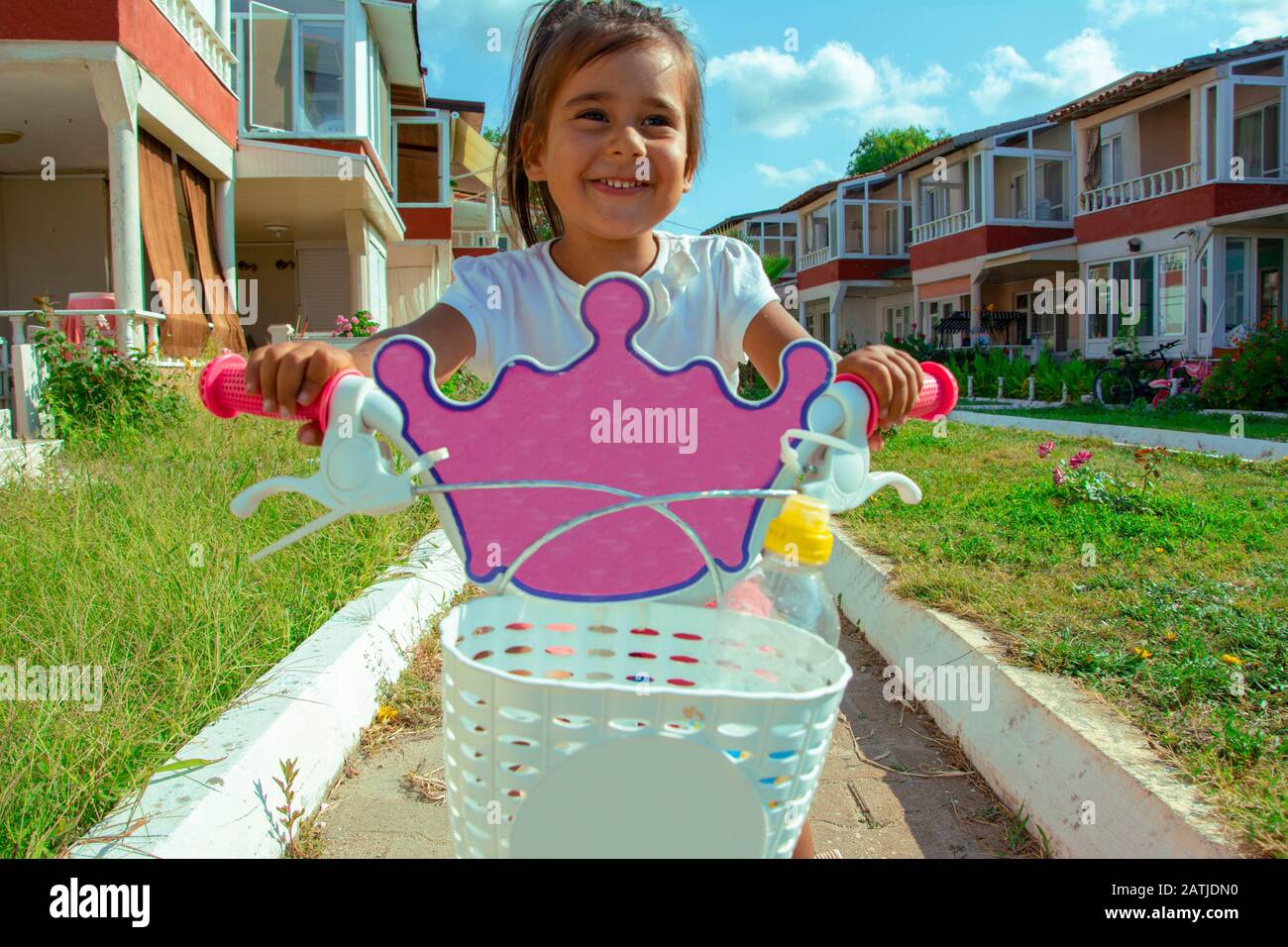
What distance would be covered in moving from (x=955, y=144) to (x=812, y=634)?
28.0 meters

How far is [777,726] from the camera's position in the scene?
0.87 metres

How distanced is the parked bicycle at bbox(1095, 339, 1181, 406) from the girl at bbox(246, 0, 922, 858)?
48.0 feet

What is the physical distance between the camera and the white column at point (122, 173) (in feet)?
27.0

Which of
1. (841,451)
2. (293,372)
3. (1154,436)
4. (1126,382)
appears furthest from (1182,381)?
(293,372)

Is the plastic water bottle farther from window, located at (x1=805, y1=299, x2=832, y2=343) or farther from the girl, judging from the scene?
window, located at (x1=805, y1=299, x2=832, y2=343)

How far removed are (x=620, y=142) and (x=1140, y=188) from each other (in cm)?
2167

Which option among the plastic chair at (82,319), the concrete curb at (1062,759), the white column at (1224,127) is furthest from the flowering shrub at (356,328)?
the white column at (1224,127)

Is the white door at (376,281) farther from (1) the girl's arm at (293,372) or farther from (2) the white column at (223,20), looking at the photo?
(1) the girl's arm at (293,372)

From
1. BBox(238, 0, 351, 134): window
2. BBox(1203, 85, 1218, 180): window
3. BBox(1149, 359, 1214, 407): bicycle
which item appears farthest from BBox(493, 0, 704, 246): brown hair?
BBox(1203, 85, 1218, 180): window

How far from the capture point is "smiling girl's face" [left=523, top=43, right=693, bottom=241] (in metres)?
1.58

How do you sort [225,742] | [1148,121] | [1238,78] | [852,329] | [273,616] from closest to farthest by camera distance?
[225,742] < [273,616] < [1238,78] < [1148,121] < [852,329]

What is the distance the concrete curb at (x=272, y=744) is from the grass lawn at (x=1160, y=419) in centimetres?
826

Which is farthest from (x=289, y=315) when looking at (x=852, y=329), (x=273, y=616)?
(x=852, y=329)
